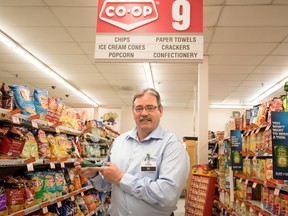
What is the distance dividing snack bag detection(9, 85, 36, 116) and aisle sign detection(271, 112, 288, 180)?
241 cm

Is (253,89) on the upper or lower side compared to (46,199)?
upper

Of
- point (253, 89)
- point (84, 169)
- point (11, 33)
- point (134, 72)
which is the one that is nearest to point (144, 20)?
point (84, 169)

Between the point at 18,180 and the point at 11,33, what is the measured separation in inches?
165

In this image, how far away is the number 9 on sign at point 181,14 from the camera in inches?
139

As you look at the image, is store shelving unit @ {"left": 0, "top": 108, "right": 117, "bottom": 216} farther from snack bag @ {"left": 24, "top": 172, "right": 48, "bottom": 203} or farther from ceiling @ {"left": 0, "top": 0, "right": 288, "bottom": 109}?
ceiling @ {"left": 0, "top": 0, "right": 288, "bottom": 109}

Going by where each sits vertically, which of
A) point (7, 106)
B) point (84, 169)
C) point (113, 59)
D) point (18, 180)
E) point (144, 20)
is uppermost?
point (144, 20)

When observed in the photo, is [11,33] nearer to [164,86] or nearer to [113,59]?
[113,59]

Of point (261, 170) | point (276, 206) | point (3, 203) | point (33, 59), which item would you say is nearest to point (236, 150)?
point (261, 170)

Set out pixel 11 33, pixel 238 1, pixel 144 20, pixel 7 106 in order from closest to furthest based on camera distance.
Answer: pixel 7 106 < pixel 144 20 < pixel 238 1 < pixel 11 33

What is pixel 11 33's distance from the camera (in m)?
6.12

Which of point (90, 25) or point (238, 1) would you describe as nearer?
point (238, 1)

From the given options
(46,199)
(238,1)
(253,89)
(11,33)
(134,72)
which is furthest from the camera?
(253,89)

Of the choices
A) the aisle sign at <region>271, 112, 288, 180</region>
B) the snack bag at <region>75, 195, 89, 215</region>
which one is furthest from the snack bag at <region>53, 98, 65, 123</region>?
the aisle sign at <region>271, 112, 288, 180</region>

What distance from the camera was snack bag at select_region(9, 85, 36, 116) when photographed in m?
2.96
